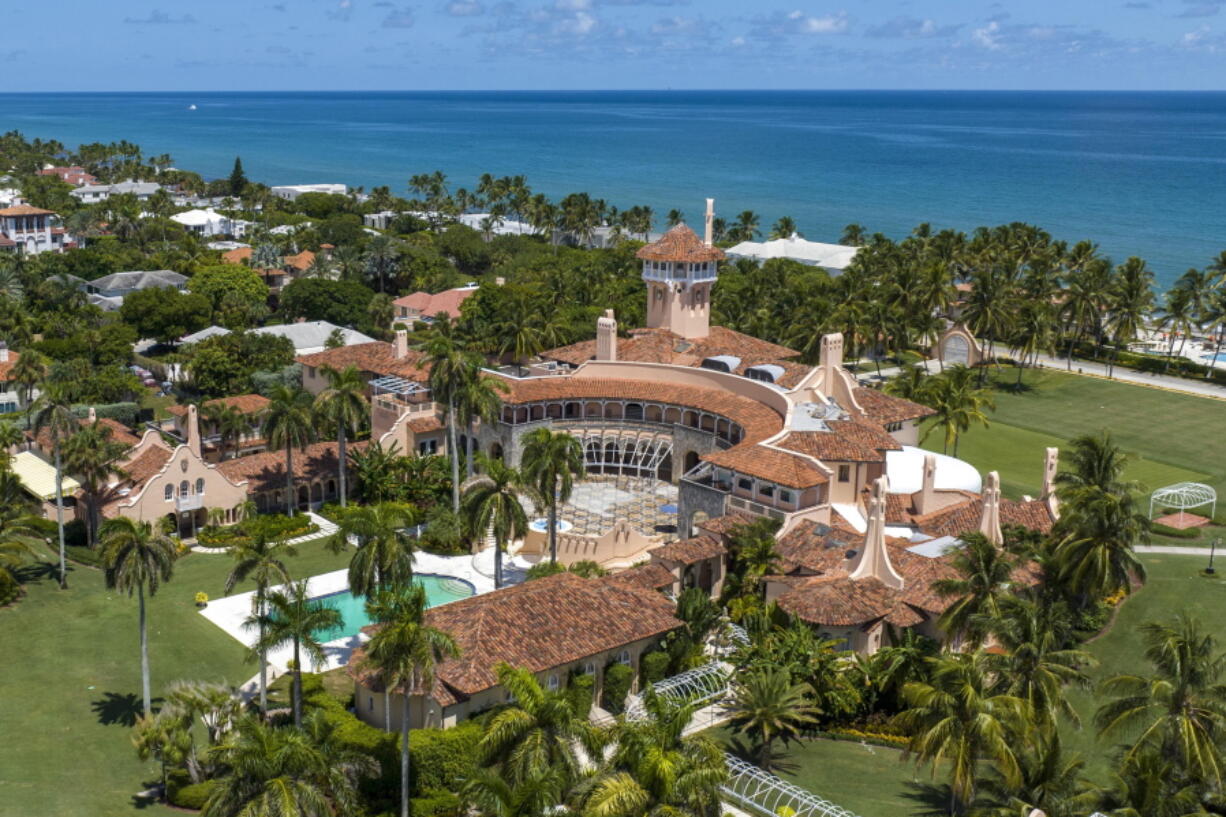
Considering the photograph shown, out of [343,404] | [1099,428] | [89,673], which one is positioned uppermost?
[343,404]

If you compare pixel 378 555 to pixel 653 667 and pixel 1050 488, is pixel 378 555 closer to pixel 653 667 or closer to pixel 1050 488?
pixel 653 667

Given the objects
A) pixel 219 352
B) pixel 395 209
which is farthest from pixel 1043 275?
pixel 395 209

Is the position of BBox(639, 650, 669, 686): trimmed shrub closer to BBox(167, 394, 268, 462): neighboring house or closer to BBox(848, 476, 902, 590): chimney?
BBox(848, 476, 902, 590): chimney

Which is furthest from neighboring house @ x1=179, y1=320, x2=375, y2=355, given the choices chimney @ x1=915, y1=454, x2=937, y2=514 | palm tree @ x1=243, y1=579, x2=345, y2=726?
palm tree @ x1=243, y1=579, x2=345, y2=726

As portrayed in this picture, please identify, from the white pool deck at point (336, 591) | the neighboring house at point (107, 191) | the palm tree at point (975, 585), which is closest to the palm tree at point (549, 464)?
the white pool deck at point (336, 591)

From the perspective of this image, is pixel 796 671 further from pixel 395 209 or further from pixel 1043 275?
pixel 395 209

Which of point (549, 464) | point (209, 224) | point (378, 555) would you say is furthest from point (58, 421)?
point (209, 224)

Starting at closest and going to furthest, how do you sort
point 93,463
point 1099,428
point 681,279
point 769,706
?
point 769,706, point 93,463, point 681,279, point 1099,428

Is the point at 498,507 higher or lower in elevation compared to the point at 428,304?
higher
